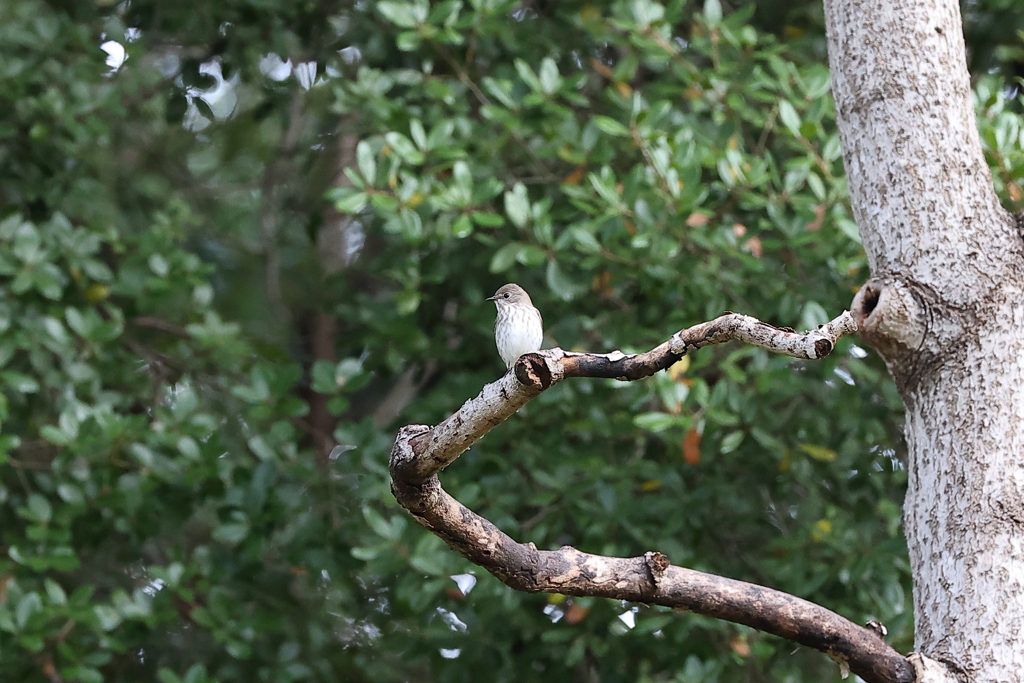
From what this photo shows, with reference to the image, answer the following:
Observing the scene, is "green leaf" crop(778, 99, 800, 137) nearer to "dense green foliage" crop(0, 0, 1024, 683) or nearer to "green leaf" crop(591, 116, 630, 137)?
"dense green foliage" crop(0, 0, 1024, 683)

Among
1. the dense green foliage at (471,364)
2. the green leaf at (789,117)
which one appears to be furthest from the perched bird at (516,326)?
the green leaf at (789,117)

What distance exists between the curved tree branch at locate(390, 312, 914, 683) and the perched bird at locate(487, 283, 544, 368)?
0.83 metres

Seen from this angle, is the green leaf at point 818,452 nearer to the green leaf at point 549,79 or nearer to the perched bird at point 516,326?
the perched bird at point 516,326

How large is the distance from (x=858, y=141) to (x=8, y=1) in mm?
4733

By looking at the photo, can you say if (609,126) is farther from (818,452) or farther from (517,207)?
(818,452)

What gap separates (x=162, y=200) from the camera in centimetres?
605

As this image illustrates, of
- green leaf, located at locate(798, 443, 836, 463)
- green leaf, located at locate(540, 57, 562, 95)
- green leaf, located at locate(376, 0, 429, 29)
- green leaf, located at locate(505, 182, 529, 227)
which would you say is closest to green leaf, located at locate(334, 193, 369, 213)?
green leaf, located at locate(505, 182, 529, 227)

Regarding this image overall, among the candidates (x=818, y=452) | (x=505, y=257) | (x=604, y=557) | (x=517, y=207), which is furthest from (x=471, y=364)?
(x=604, y=557)

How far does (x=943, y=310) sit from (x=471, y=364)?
8.12 feet

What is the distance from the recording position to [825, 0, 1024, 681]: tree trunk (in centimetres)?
250

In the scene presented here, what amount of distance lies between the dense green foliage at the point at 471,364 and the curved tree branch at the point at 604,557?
3.80 ft

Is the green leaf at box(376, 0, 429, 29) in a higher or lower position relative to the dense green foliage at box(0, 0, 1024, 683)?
higher

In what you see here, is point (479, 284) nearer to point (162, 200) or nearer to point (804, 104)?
point (804, 104)

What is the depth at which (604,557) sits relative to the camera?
2.48 meters
